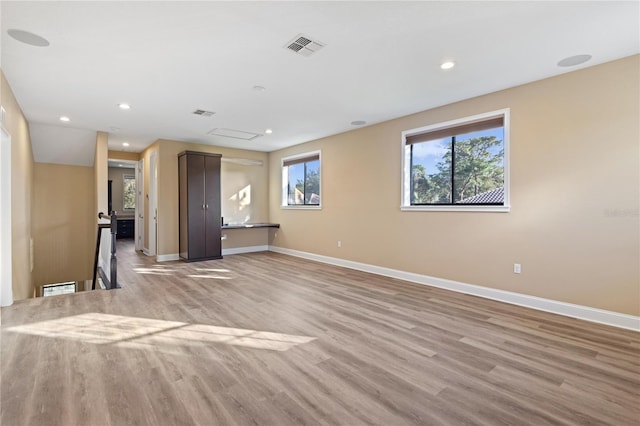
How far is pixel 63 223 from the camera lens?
22.3ft

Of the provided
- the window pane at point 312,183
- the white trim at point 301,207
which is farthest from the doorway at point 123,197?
the window pane at point 312,183

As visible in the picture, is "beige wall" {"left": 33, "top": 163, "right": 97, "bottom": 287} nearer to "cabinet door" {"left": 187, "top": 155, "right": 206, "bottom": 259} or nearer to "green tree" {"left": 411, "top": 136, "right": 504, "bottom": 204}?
"cabinet door" {"left": 187, "top": 155, "right": 206, "bottom": 259}

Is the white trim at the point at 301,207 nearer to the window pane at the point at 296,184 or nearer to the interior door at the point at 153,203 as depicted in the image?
the window pane at the point at 296,184

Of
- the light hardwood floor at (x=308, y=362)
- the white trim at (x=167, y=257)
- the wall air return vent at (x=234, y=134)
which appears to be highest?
the wall air return vent at (x=234, y=134)

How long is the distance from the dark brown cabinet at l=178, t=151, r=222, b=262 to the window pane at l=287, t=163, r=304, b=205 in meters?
1.78

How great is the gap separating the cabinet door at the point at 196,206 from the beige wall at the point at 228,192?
0.59m

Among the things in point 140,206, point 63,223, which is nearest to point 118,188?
point 140,206

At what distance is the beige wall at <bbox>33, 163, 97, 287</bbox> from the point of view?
651 centimetres

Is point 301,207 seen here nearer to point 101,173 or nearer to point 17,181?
point 101,173

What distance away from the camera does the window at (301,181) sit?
22.3 feet

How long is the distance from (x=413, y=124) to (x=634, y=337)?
11.5ft

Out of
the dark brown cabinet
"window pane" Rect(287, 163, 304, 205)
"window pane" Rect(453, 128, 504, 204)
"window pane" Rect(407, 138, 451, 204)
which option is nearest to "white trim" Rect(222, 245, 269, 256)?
the dark brown cabinet

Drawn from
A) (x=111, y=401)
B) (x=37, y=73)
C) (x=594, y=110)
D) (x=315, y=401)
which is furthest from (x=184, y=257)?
(x=594, y=110)

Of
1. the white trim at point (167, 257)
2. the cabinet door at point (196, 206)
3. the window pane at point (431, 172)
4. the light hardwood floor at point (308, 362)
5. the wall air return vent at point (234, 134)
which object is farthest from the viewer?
the white trim at point (167, 257)
